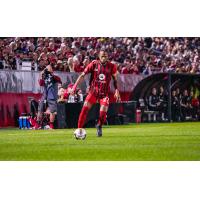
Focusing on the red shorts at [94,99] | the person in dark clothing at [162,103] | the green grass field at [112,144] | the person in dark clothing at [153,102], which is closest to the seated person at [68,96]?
the red shorts at [94,99]

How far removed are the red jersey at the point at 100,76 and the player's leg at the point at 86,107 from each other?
3.4 inches

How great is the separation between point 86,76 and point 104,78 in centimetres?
30

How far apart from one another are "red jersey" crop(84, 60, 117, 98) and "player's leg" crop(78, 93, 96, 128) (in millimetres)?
85

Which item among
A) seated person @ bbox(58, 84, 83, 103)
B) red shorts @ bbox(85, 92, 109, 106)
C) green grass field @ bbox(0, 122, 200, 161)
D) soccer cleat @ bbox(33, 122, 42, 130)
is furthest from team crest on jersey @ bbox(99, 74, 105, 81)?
soccer cleat @ bbox(33, 122, 42, 130)

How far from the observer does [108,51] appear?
437 inches

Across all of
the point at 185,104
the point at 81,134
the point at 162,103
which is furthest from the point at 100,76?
the point at 185,104

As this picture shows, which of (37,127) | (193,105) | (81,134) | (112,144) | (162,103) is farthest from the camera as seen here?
(162,103)

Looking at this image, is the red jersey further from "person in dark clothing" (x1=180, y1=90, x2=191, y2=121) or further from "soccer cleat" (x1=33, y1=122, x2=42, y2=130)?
"person in dark clothing" (x1=180, y1=90, x2=191, y2=121)

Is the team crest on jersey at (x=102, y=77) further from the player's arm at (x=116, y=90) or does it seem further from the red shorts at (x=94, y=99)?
the red shorts at (x=94, y=99)

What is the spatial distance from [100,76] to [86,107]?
503mm

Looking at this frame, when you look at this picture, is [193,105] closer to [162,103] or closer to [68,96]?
[162,103]
